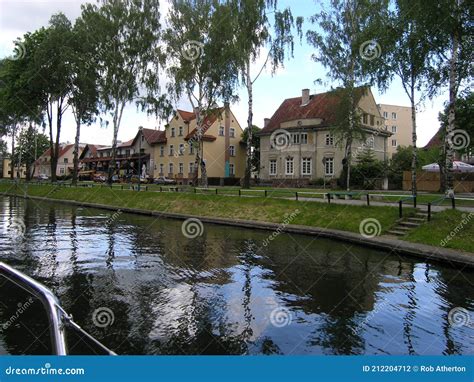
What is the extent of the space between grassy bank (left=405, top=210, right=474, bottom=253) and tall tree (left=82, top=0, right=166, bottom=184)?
30671 millimetres

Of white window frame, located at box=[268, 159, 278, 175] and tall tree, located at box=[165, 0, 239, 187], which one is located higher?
tall tree, located at box=[165, 0, 239, 187]

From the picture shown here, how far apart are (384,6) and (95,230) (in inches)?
943

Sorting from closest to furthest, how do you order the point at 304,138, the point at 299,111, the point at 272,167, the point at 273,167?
the point at 304,138
the point at 273,167
the point at 272,167
the point at 299,111

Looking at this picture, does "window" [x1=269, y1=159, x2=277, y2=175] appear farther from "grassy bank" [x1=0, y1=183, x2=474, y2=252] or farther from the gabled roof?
"grassy bank" [x1=0, y1=183, x2=474, y2=252]

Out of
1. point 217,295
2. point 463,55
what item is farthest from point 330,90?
point 217,295

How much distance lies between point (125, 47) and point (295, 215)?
1176 inches

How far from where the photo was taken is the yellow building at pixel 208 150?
209 ft

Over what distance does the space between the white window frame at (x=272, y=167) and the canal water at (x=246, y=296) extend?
128 feet

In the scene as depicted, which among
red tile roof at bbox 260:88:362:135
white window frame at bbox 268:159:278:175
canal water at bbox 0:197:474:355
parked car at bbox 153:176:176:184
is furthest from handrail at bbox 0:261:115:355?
parked car at bbox 153:176:176:184

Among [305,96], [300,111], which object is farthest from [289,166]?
[305,96]

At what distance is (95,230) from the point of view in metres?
19.8

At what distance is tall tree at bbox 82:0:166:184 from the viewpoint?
134ft

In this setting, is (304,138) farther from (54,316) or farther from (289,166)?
(54,316)

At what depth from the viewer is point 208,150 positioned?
2522 inches
